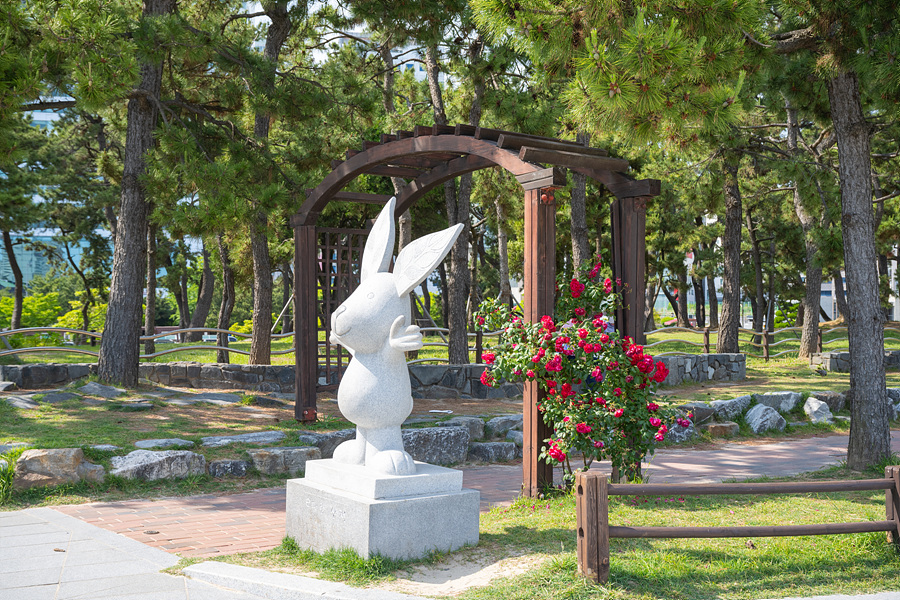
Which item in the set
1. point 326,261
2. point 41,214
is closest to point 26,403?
point 326,261

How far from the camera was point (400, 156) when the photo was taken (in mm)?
7723

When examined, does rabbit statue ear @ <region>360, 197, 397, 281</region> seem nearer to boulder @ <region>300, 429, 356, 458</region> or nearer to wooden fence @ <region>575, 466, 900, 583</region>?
wooden fence @ <region>575, 466, 900, 583</region>

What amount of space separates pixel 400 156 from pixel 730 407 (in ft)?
22.7

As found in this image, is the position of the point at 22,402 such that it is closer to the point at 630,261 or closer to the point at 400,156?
the point at 400,156

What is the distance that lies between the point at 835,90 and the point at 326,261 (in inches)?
244

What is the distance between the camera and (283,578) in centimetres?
442

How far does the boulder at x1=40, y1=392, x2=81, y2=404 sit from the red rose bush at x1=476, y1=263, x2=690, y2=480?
628cm

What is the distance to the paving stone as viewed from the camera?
363 inches

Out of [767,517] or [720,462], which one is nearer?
[767,517]

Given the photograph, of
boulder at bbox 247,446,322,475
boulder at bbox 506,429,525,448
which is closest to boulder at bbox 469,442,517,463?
boulder at bbox 506,429,525,448

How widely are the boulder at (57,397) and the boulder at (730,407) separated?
902 cm

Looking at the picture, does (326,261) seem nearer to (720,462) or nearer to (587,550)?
(720,462)

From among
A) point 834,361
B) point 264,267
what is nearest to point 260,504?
point 264,267

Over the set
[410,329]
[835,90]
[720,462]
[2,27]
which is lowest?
[720,462]
